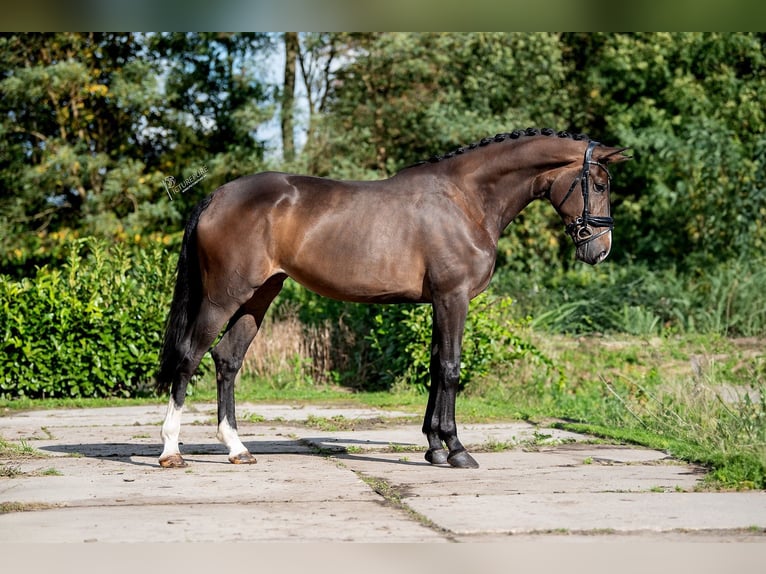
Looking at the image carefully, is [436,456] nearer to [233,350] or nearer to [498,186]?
[233,350]

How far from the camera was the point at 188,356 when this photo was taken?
20.4ft

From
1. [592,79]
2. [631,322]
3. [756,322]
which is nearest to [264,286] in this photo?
[631,322]

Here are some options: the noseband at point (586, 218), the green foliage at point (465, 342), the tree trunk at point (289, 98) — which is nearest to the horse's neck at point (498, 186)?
the noseband at point (586, 218)

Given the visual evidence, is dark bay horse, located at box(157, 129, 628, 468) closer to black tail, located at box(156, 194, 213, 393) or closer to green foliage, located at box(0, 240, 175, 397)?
black tail, located at box(156, 194, 213, 393)

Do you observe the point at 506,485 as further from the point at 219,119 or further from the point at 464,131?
the point at 219,119

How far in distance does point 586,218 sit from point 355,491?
2.38m

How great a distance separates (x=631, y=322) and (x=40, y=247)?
9955mm

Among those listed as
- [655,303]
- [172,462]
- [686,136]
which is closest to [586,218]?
[172,462]

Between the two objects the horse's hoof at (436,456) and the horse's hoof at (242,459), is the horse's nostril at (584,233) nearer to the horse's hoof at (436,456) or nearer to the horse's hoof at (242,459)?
the horse's hoof at (436,456)

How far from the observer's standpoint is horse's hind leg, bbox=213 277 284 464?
630 cm

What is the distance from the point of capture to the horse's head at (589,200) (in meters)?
6.09

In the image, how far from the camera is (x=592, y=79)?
766 inches

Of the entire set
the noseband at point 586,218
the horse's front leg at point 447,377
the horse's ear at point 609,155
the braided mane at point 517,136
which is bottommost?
the horse's front leg at point 447,377

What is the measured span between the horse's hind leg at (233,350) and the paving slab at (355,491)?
26 cm
